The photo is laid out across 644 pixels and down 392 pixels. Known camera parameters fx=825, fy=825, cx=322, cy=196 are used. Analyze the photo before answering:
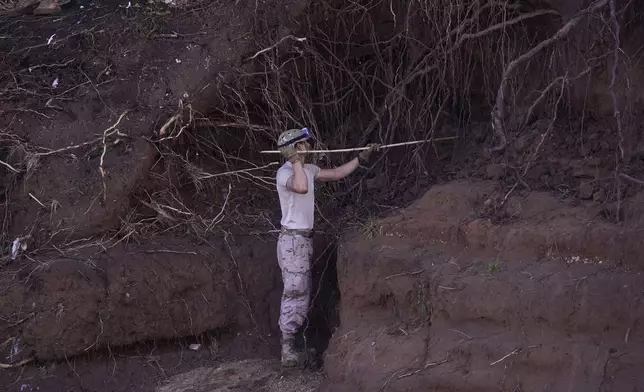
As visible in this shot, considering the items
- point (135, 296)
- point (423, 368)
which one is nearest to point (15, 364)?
point (135, 296)

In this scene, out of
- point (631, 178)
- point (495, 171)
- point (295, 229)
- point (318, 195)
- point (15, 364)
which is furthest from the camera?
point (318, 195)

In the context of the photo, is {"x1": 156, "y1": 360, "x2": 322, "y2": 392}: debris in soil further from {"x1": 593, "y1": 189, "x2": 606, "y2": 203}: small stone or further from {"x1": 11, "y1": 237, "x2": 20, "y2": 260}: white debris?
{"x1": 593, "y1": 189, "x2": 606, "y2": 203}: small stone

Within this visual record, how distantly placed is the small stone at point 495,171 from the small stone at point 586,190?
66cm

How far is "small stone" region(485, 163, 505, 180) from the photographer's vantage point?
18.2 feet

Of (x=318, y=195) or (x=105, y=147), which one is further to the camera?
(x=318, y=195)

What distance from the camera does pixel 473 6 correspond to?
599 cm

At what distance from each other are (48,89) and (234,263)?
7.07ft

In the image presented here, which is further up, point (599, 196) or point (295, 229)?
point (599, 196)

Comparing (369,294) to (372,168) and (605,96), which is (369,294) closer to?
(372,168)

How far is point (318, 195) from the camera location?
6.93 metres

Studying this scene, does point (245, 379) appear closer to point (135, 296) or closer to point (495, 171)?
point (135, 296)

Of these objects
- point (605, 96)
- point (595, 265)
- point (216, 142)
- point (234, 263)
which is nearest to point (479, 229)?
point (595, 265)

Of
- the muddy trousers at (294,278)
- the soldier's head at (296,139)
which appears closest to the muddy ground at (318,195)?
the muddy trousers at (294,278)

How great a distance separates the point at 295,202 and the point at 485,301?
1655mm
